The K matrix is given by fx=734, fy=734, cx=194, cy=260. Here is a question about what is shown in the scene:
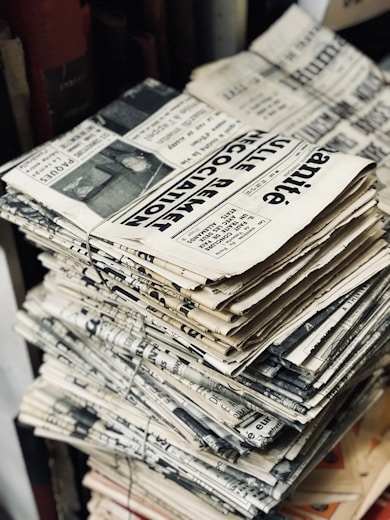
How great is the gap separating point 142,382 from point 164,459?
99 mm

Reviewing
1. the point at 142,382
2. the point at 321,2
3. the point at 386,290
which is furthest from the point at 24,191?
the point at 321,2

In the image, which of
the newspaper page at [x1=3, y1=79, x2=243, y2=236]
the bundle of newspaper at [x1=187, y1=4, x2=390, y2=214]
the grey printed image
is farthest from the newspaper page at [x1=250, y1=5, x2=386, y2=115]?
the grey printed image

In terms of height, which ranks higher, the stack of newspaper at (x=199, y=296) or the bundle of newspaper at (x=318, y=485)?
the stack of newspaper at (x=199, y=296)

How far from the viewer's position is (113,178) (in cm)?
80

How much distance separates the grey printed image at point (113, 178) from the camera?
77 centimetres

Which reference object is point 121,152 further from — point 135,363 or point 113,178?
point 135,363

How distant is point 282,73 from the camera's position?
1.04 metres

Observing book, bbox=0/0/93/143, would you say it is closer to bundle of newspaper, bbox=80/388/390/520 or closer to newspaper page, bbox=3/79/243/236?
newspaper page, bbox=3/79/243/236

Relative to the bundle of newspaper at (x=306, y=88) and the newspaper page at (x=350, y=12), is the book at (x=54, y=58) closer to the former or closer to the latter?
the bundle of newspaper at (x=306, y=88)

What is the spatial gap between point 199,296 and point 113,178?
0.22 meters

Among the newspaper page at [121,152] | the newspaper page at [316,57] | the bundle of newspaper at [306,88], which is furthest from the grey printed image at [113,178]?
the newspaper page at [316,57]

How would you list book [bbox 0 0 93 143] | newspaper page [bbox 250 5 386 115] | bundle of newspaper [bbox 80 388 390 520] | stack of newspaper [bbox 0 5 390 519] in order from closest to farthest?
stack of newspaper [bbox 0 5 390 519] → book [bbox 0 0 93 143] → bundle of newspaper [bbox 80 388 390 520] → newspaper page [bbox 250 5 386 115]

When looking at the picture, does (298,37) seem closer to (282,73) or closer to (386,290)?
(282,73)

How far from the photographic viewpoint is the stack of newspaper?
0.68 meters
